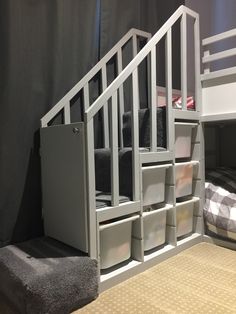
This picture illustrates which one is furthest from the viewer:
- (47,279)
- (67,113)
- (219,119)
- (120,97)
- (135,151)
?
(120,97)

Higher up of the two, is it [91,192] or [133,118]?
[133,118]

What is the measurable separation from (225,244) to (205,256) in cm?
20

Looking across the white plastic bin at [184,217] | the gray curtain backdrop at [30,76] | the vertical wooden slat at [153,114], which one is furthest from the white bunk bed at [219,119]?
the gray curtain backdrop at [30,76]

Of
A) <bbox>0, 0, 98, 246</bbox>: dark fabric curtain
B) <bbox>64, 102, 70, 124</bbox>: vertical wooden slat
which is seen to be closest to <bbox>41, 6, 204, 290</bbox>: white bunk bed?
<bbox>64, 102, 70, 124</bbox>: vertical wooden slat

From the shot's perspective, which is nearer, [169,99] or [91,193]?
[91,193]

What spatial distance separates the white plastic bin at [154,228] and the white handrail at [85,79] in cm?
75

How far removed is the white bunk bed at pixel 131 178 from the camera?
1.31m

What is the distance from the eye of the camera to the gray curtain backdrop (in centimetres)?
150

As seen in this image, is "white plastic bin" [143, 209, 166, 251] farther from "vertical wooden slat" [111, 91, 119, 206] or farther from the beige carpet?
"vertical wooden slat" [111, 91, 119, 206]

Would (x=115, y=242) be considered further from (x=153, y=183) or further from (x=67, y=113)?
(x=67, y=113)

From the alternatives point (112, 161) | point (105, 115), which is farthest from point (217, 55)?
point (112, 161)

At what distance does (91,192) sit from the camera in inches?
50.2

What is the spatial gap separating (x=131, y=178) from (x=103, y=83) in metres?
0.69

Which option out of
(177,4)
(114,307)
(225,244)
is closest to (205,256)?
(225,244)
